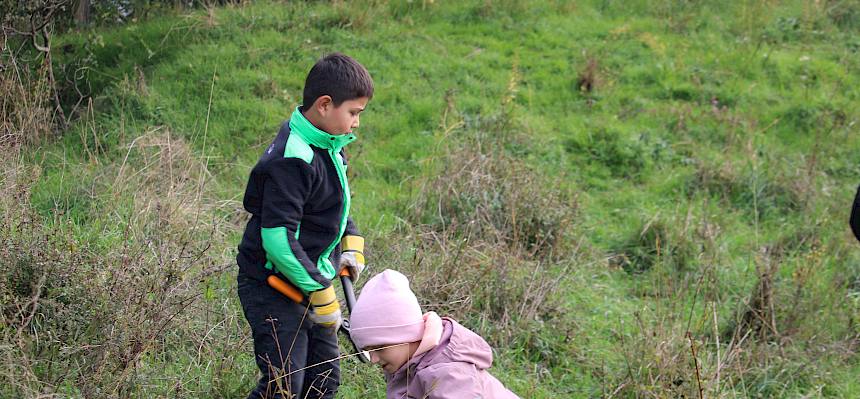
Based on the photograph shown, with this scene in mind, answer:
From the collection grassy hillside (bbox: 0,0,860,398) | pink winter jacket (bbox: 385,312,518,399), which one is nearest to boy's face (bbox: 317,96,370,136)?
pink winter jacket (bbox: 385,312,518,399)

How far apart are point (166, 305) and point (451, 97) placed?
445cm

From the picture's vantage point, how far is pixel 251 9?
9141mm

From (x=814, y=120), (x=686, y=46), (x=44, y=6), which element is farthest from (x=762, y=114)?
(x=44, y=6)

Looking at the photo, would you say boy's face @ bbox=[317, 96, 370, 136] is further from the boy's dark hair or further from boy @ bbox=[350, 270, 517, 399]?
boy @ bbox=[350, 270, 517, 399]

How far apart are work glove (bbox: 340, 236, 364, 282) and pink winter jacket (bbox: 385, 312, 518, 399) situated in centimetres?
71

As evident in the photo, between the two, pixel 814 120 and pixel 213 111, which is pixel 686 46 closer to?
pixel 814 120

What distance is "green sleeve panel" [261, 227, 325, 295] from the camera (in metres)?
3.17

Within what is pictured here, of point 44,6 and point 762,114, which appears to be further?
point 762,114

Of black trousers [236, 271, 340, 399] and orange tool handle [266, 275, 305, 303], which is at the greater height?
orange tool handle [266, 275, 305, 303]

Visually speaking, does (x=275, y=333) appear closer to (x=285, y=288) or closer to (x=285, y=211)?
(x=285, y=288)

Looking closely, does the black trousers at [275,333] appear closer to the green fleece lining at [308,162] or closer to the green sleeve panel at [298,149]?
the green fleece lining at [308,162]

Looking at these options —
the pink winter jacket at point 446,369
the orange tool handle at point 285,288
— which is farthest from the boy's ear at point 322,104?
the pink winter jacket at point 446,369

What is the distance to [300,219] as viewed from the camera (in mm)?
3246

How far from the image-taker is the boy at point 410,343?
2.94m
